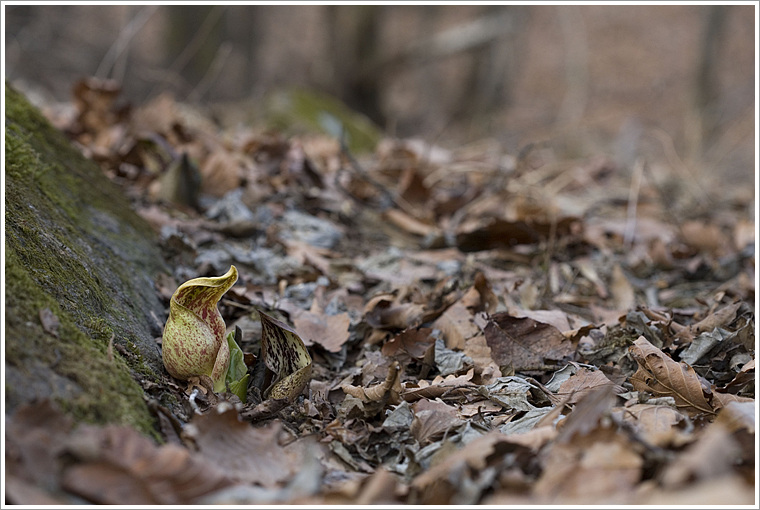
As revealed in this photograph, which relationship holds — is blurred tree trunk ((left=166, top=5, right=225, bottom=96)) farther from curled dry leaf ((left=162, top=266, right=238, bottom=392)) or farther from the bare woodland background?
curled dry leaf ((left=162, top=266, right=238, bottom=392))

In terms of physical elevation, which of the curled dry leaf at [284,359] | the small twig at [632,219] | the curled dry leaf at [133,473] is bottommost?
the small twig at [632,219]

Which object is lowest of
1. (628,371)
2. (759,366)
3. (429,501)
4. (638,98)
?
(638,98)

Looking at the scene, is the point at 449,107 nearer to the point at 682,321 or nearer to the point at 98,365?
the point at 682,321

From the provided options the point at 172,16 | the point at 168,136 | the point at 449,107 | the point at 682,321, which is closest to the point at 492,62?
the point at 449,107

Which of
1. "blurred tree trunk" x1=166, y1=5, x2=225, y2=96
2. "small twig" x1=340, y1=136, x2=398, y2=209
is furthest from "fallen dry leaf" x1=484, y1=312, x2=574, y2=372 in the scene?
"blurred tree trunk" x1=166, y1=5, x2=225, y2=96

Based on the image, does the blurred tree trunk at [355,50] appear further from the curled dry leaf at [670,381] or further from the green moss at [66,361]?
the green moss at [66,361]

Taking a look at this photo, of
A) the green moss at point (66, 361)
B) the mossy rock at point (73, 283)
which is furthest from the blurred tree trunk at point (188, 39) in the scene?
the green moss at point (66, 361)
